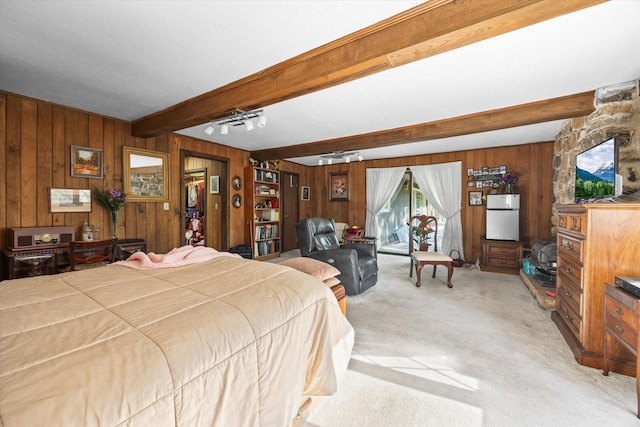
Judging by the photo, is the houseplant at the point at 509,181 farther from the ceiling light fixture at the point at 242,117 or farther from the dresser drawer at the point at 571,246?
the ceiling light fixture at the point at 242,117

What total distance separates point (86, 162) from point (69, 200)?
20.1 inches

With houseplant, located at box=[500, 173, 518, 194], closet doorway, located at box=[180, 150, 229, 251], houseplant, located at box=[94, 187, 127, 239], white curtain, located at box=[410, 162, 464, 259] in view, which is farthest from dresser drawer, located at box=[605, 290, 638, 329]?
closet doorway, located at box=[180, 150, 229, 251]

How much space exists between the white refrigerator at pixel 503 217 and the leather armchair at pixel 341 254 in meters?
2.45

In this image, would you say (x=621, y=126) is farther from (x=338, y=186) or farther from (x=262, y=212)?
(x=262, y=212)

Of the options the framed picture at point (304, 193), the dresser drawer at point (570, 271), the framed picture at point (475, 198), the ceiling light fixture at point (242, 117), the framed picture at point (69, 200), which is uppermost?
the ceiling light fixture at point (242, 117)

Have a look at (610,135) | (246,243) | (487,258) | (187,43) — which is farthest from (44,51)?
(487,258)

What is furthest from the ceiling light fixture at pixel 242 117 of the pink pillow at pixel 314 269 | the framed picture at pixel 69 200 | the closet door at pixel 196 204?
the closet door at pixel 196 204

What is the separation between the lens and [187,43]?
1.90 m

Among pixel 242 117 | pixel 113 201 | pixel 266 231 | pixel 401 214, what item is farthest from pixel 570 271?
pixel 113 201

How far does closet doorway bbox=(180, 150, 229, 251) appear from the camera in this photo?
5266 millimetres

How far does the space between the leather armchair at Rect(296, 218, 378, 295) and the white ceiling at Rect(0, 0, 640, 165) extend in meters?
1.56

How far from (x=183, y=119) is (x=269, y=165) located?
3044 mm

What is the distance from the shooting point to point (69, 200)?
3.17 m

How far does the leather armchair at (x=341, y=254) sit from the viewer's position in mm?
3250
